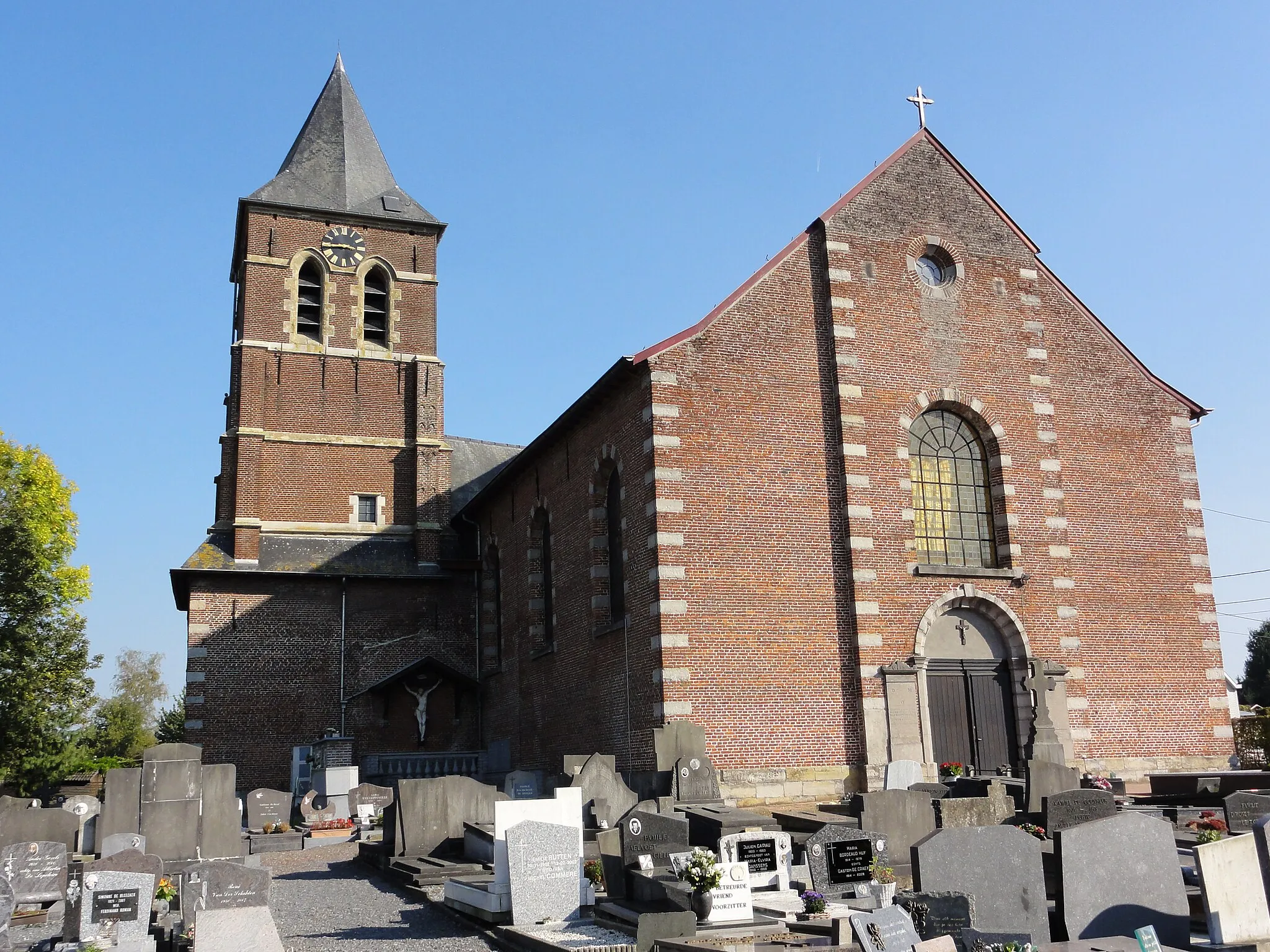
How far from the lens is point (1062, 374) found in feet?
69.3

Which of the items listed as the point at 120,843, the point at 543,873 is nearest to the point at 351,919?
the point at 543,873

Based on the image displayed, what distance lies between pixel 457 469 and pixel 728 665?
15.2 m

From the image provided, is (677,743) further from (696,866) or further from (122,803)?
(122,803)

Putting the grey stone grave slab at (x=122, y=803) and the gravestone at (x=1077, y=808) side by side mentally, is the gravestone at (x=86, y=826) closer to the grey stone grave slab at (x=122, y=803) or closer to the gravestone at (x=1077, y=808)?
the grey stone grave slab at (x=122, y=803)

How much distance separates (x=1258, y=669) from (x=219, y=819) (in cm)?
5277

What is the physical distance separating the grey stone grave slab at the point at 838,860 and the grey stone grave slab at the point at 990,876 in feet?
6.99

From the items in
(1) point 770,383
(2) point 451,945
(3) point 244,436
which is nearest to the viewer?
(2) point 451,945

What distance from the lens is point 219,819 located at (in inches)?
631

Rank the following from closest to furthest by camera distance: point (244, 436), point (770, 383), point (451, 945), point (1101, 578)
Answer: point (451, 945), point (770, 383), point (1101, 578), point (244, 436)

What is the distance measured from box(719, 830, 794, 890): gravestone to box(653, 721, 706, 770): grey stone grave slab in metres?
4.69

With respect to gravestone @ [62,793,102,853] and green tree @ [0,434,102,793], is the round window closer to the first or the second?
gravestone @ [62,793,102,853]

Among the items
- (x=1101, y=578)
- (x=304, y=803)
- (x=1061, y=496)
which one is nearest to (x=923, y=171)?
(x=1061, y=496)

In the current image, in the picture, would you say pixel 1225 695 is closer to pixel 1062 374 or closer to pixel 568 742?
pixel 1062 374

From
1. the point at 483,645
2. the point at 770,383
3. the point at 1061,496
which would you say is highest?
the point at 770,383
